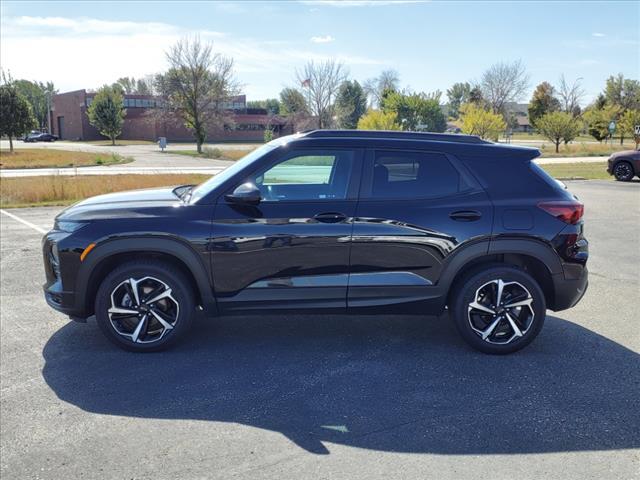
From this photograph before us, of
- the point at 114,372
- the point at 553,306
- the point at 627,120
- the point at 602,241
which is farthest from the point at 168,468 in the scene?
the point at 627,120

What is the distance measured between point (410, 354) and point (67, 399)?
2.63m

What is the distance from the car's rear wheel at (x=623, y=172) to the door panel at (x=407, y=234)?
19321mm

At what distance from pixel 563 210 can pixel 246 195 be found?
2581 millimetres

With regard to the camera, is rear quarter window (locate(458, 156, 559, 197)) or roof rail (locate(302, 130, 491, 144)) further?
roof rail (locate(302, 130, 491, 144))

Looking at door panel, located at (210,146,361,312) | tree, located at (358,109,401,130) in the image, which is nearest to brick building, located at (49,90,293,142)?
tree, located at (358,109,401,130)

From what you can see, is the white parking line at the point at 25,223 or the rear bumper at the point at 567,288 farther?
the white parking line at the point at 25,223

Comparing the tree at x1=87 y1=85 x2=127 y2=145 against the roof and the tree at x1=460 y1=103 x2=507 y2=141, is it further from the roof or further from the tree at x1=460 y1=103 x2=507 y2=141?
the roof

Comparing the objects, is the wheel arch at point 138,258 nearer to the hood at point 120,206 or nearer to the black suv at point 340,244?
the black suv at point 340,244

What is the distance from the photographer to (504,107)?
74375mm

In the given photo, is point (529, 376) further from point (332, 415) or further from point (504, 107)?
point (504, 107)

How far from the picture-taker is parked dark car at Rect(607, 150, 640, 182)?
20641 millimetres

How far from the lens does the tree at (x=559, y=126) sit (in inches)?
1809

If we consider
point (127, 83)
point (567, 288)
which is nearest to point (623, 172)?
point (567, 288)

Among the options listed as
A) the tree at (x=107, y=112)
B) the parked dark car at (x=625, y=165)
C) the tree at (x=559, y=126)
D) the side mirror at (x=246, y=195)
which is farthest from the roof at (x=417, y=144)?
the tree at (x=107, y=112)
